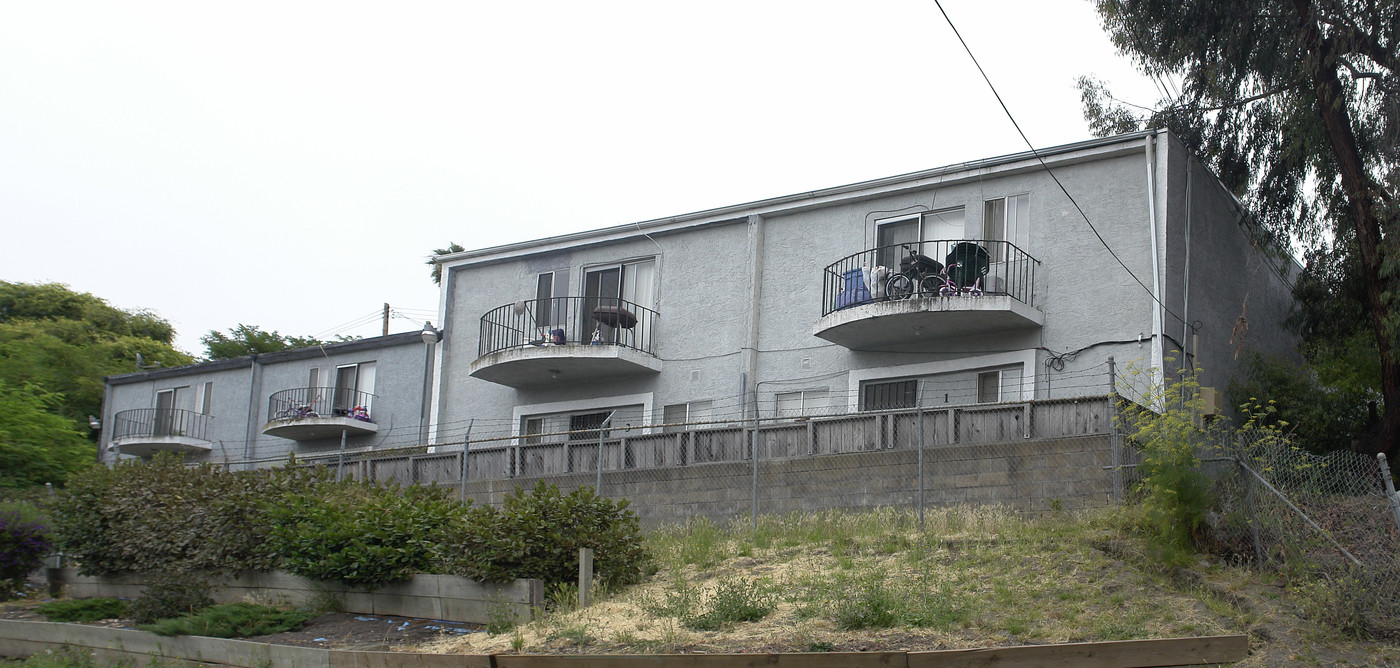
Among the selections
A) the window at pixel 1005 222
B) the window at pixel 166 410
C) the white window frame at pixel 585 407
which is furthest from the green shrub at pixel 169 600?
the window at pixel 166 410

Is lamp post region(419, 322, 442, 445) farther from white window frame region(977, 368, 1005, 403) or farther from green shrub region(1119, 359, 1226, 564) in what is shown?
green shrub region(1119, 359, 1226, 564)

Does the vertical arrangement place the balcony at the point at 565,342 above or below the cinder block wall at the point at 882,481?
above

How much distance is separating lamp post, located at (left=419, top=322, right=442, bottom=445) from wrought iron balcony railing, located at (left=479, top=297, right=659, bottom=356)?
1.66m

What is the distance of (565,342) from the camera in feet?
74.1

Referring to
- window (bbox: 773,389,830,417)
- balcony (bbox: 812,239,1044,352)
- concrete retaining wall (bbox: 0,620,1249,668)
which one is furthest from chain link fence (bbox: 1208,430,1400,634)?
window (bbox: 773,389,830,417)

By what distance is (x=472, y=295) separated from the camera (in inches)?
1019

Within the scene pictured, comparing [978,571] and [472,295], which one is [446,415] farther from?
[978,571]

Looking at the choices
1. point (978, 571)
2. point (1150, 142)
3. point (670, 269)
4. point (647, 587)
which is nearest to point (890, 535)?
point (978, 571)

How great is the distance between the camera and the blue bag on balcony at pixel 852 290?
19.8 m

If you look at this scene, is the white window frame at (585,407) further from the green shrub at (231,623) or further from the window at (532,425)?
the green shrub at (231,623)

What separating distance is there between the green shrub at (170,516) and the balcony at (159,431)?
15303mm

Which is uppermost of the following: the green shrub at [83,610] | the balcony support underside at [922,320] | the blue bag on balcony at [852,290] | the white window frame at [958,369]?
the blue bag on balcony at [852,290]

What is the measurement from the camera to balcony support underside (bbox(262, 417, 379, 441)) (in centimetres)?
2762

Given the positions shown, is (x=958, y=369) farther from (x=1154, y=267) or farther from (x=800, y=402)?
(x=1154, y=267)
